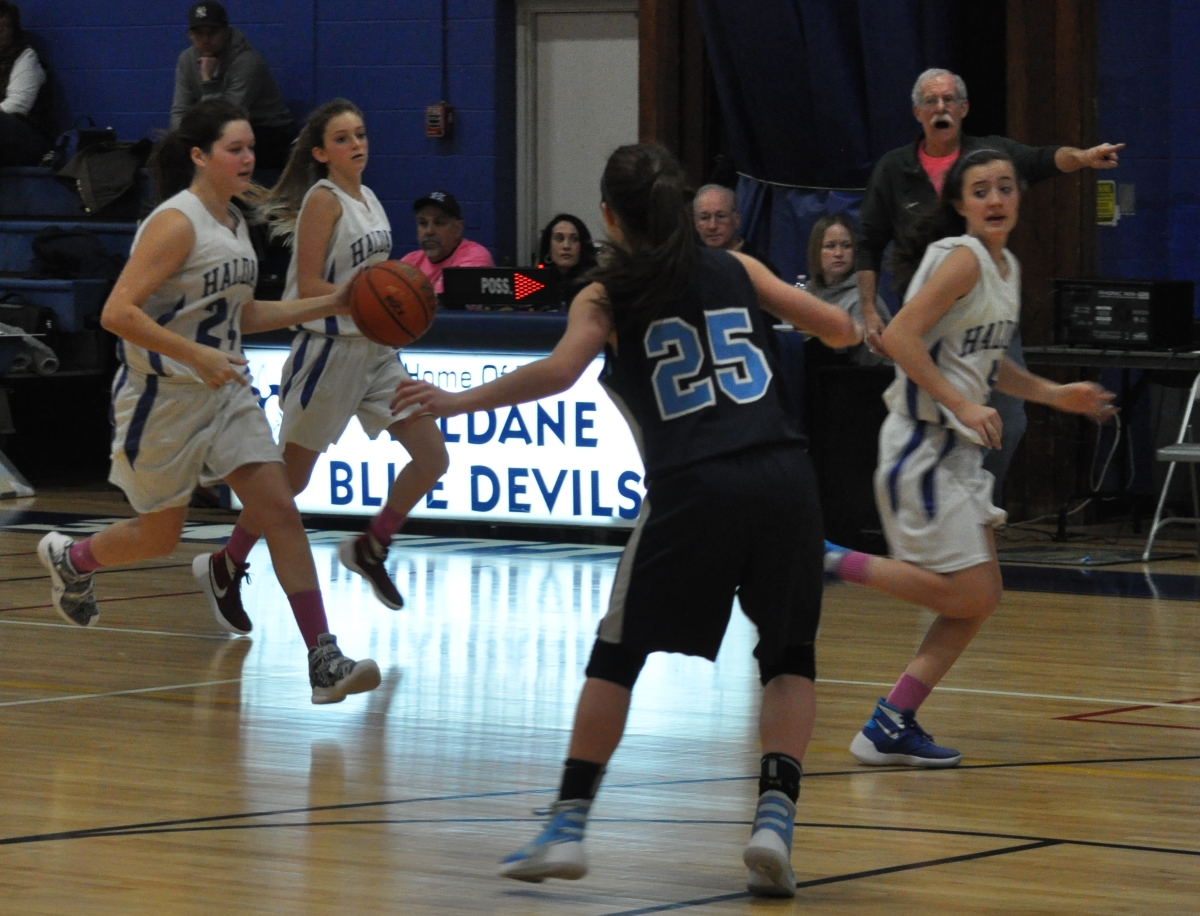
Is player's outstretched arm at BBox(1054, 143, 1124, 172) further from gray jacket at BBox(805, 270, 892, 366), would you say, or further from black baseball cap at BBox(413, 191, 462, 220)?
black baseball cap at BBox(413, 191, 462, 220)

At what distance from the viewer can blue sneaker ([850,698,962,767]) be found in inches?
192

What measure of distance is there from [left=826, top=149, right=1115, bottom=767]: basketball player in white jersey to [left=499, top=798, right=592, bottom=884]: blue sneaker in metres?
1.52

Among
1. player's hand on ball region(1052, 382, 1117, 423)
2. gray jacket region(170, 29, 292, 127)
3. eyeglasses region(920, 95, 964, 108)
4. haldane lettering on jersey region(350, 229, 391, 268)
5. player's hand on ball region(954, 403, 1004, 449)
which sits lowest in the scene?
player's hand on ball region(954, 403, 1004, 449)

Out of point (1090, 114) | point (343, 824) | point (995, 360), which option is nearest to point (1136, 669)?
point (995, 360)

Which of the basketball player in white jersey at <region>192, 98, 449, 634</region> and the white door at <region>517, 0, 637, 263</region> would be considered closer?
the basketball player in white jersey at <region>192, 98, 449, 634</region>

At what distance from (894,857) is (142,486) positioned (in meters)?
2.85

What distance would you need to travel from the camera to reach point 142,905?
3.50m

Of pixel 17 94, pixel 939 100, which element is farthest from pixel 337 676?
pixel 17 94

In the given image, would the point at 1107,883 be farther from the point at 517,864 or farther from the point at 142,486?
the point at 142,486

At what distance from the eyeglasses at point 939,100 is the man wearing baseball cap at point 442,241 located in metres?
3.25

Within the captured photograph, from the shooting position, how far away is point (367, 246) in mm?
6594

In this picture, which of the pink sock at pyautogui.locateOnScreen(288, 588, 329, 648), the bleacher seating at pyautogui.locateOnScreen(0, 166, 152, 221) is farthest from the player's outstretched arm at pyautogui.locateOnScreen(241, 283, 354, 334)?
the bleacher seating at pyautogui.locateOnScreen(0, 166, 152, 221)

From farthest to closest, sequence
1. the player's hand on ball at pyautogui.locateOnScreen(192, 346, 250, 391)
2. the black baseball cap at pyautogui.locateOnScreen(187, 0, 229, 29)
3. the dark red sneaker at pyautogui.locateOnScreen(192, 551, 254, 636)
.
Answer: the black baseball cap at pyautogui.locateOnScreen(187, 0, 229, 29)
the dark red sneaker at pyautogui.locateOnScreen(192, 551, 254, 636)
the player's hand on ball at pyautogui.locateOnScreen(192, 346, 250, 391)

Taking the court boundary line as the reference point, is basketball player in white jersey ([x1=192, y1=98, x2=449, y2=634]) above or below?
above
